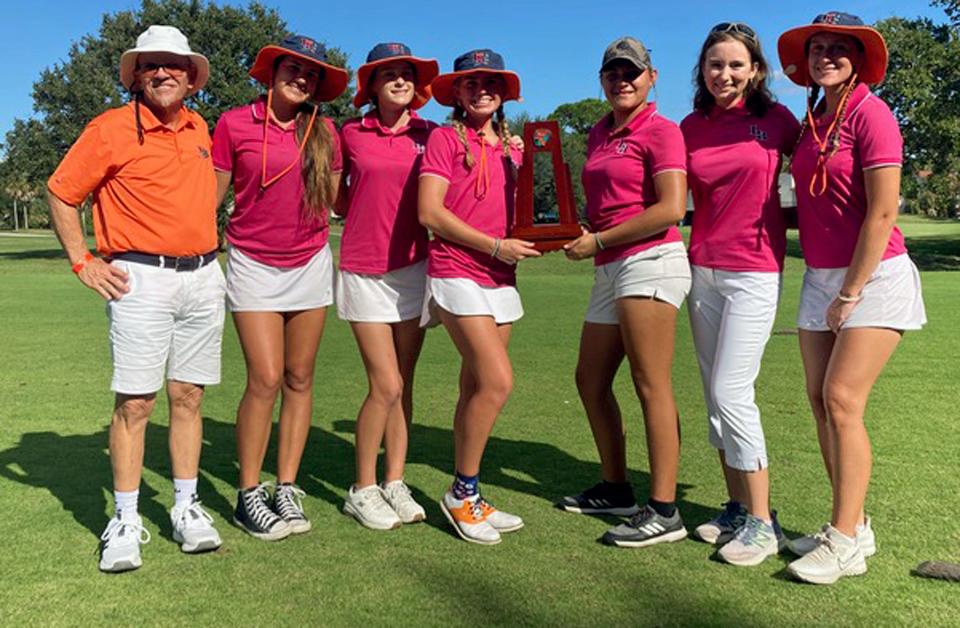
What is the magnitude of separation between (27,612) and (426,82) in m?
3.05

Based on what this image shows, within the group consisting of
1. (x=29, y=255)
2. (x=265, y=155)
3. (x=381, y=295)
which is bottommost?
(x=29, y=255)

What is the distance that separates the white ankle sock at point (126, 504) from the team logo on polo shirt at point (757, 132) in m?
3.33

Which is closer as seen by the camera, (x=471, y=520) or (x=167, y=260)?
(x=167, y=260)

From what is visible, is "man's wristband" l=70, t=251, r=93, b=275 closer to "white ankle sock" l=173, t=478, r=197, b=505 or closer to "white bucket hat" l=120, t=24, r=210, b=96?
"white bucket hat" l=120, t=24, r=210, b=96

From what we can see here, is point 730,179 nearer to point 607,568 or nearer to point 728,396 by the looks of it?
point 728,396

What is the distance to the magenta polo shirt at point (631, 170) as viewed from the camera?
3.87 m

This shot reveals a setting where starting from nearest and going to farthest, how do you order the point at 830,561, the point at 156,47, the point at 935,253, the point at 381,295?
1. the point at 830,561
2. the point at 156,47
3. the point at 381,295
4. the point at 935,253

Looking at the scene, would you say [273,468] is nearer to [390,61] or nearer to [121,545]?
[121,545]

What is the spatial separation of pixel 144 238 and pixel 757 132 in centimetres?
283

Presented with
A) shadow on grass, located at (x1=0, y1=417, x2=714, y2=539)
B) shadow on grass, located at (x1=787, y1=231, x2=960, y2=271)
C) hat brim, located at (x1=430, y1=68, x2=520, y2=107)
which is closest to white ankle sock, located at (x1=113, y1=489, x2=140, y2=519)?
shadow on grass, located at (x1=0, y1=417, x2=714, y2=539)

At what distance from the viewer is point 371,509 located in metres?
4.34

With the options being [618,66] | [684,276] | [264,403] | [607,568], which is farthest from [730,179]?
[264,403]

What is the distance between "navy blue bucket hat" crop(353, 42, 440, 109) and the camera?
4270 millimetres

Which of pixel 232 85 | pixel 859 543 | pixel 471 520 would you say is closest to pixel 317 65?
pixel 471 520
